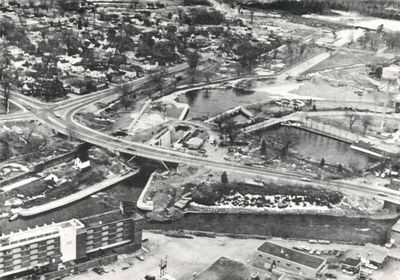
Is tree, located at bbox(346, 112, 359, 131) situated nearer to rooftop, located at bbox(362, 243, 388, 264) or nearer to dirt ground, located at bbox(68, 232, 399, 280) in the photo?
dirt ground, located at bbox(68, 232, 399, 280)

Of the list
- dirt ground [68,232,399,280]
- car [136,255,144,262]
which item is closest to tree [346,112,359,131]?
dirt ground [68,232,399,280]

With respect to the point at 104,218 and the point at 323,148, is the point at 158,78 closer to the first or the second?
the point at 323,148

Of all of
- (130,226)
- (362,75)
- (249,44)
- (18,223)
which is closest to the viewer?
(130,226)

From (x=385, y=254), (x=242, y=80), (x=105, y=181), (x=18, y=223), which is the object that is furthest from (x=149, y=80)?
(x=385, y=254)

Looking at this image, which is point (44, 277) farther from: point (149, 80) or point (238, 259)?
point (149, 80)

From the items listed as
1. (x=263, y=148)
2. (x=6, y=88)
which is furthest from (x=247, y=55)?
(x=6, y=88)

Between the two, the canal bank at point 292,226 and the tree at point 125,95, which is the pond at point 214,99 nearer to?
the tree at point 125,95

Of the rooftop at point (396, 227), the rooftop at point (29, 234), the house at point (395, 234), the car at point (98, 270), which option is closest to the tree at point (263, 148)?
the rooftop at point (396, 227)
